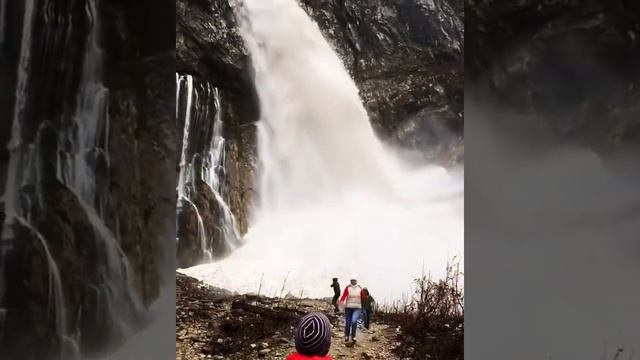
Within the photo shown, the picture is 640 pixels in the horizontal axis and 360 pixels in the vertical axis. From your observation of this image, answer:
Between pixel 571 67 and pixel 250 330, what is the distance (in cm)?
229

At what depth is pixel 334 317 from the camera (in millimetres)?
3750

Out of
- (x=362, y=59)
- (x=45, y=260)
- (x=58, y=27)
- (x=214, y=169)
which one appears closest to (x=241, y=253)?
(x=214, y=169)

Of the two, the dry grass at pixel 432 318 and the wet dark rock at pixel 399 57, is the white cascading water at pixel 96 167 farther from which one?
the dry grass at pixel 432 318

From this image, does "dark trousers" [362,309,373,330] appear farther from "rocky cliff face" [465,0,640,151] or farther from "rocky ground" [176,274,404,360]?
"rocky cliff face" [465,0,640,151]

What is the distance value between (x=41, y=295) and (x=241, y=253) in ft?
3.54

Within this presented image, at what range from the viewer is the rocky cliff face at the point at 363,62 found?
12.7 ft

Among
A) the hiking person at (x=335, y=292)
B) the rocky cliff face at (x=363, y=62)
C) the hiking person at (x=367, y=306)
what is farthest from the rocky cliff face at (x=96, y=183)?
the hiking person at (x=367, y=306)

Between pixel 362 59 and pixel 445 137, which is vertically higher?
pixel 362 59

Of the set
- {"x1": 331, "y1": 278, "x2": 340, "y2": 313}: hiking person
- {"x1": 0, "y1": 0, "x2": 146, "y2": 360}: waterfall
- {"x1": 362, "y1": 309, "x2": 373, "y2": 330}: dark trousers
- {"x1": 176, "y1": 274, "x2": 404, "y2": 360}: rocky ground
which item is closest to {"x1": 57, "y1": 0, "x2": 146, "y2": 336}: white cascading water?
{"x1": 0, "y1": 0, "x2": 146, "y2": 360}: waterfall

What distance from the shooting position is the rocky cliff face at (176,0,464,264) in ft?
12.7

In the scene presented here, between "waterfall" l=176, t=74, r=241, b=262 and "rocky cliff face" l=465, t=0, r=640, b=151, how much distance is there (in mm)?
1515

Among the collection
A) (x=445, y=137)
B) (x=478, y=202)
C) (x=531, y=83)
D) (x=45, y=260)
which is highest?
(x=531, y=83)

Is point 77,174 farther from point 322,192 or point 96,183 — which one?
point 322,192

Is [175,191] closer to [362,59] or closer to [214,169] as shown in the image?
[214,169]
